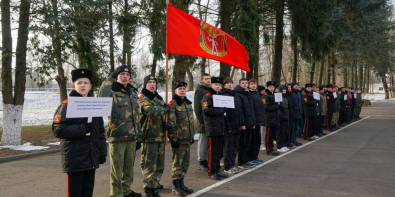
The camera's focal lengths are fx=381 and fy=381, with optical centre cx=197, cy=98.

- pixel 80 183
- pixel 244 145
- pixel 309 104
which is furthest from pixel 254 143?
pixel 80 183

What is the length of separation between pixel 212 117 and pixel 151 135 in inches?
69.6

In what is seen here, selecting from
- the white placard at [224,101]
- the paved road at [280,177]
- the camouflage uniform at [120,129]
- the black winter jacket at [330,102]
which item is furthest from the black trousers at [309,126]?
the camouflage uniform at [120,129]

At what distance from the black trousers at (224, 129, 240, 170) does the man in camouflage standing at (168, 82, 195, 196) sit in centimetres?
138

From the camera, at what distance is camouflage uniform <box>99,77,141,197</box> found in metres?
5.27

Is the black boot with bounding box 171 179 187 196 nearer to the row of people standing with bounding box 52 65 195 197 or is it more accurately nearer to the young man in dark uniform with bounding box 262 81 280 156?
the row of people standing with bounding box 52 65 195 197

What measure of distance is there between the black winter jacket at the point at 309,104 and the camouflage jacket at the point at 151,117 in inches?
339

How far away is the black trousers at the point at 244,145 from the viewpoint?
8539 millimetres

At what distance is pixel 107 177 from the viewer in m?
7.59

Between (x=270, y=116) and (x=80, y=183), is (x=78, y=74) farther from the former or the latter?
(x=270, y=116)

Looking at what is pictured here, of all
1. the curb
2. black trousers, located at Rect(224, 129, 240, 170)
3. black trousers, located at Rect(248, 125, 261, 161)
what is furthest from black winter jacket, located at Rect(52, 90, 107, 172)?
the curb

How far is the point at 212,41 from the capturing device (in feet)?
27.8

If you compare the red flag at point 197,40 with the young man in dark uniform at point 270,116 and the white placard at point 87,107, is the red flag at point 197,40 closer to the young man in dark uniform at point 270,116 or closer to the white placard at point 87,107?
the young man in dark uniform at point 270,116

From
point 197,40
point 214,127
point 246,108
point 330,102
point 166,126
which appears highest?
point 197,40

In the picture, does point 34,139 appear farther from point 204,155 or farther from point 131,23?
point 204,155
